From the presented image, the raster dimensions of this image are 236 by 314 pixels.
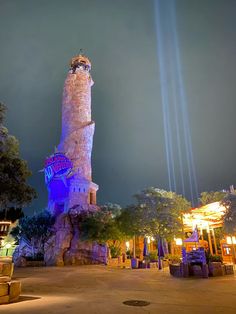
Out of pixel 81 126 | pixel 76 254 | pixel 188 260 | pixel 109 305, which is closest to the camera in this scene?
pixel 109 305

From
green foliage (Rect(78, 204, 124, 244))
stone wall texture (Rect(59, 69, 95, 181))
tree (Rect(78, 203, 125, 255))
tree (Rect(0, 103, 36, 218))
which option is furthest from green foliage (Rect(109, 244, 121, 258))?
tree (Rect(0, 103, 36, 218))

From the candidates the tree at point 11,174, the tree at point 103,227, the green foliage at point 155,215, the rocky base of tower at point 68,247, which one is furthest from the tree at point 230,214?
the rocky base of tower at point 68,247

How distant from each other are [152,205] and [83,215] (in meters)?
17.2

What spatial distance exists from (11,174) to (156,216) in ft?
44.4

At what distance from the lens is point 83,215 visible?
1553 inches

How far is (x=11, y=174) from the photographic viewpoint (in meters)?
17.3

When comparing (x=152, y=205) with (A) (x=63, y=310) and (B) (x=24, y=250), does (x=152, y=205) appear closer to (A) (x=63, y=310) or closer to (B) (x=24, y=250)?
(A) (x=63, y=310)

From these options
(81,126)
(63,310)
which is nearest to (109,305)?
Answer: (63,310)

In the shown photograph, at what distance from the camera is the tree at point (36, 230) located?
3831 centimetres

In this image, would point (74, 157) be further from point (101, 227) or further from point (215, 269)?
point (215, 269)

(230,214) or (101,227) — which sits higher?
(101,227)

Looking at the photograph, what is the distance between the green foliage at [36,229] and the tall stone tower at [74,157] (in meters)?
3.87

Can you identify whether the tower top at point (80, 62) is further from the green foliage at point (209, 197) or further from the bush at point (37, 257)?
the bush at point (37, 257)

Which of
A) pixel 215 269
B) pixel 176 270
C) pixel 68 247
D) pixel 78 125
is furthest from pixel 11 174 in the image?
pixel 78 125
